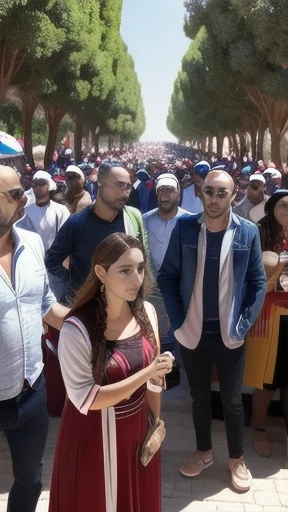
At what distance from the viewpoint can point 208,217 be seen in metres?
3.35

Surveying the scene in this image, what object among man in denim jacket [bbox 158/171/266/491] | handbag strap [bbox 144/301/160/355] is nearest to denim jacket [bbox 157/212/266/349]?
man in denim jacket [bbox 158/171/266/491]

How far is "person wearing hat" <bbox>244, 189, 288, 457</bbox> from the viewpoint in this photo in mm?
3664

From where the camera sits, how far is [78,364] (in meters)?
2.21

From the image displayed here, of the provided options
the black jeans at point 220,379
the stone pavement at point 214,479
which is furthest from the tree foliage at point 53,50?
the black jeans at point 220,379

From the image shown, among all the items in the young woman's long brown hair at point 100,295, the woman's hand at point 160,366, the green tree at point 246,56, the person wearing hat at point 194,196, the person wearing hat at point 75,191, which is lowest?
the person wearing hat at point 194,196

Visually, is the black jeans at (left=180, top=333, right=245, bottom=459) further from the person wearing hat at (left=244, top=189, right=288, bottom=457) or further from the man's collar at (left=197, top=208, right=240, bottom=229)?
the man's collar at (left=197, top=208, right=240, bottom=229)

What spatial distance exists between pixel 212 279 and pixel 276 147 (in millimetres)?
21520

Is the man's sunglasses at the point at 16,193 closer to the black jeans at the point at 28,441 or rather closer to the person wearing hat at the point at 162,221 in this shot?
the black jeans at the point at 28,441

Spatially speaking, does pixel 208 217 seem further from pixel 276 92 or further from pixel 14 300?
pixel 276 92

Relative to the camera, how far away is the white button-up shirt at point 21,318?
2.39 m

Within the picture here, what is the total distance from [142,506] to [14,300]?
99 cm

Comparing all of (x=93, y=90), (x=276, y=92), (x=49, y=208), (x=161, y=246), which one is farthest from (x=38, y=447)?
(x=93, y=90)

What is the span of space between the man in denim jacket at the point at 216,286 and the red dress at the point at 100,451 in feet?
3.33

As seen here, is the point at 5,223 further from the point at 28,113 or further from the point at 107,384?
the point at 28,113
